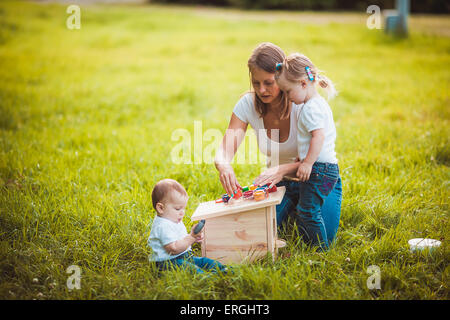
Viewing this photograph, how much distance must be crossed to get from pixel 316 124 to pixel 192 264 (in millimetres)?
1227

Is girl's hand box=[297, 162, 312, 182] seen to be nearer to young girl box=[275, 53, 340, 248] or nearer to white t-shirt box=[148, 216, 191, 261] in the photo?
young girl box=[275, 53, 340, 248]

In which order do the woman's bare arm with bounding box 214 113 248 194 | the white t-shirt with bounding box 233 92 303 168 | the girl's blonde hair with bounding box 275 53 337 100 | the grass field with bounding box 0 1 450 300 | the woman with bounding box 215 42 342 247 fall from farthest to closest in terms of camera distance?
the white t-shirt with bounding box 233 92 303 168
the woman's bare arm with bounding box 214 113 248 194
the woman with bounding box 215 42 342 247
the girl's blonde hair with bounding box 275 53 337 100
the grass field with bounding box 0 1 450 300

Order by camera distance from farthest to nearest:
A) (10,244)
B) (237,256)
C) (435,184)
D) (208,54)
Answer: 1. (208,54)
2. (435,184)
3. (10,244)
4. (237,256)

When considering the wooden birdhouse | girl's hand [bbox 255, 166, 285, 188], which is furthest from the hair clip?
the wooden birdhouse

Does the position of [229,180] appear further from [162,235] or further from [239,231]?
[162,235]

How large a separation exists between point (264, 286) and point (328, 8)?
2243 cm

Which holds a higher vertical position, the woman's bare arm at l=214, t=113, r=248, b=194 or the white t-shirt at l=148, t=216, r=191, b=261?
the woman's bare arm at l=214, t=113, r=248, b=194

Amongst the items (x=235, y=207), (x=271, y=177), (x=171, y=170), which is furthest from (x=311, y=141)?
(x=171, y=170)

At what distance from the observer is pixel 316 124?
9.11 feet

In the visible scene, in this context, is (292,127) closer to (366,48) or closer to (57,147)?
(57,147)

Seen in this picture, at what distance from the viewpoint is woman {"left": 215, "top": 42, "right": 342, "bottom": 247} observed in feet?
9.57

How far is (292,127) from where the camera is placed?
319 centimetres

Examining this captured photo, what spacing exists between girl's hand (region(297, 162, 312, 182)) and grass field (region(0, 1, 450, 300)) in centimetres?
52
